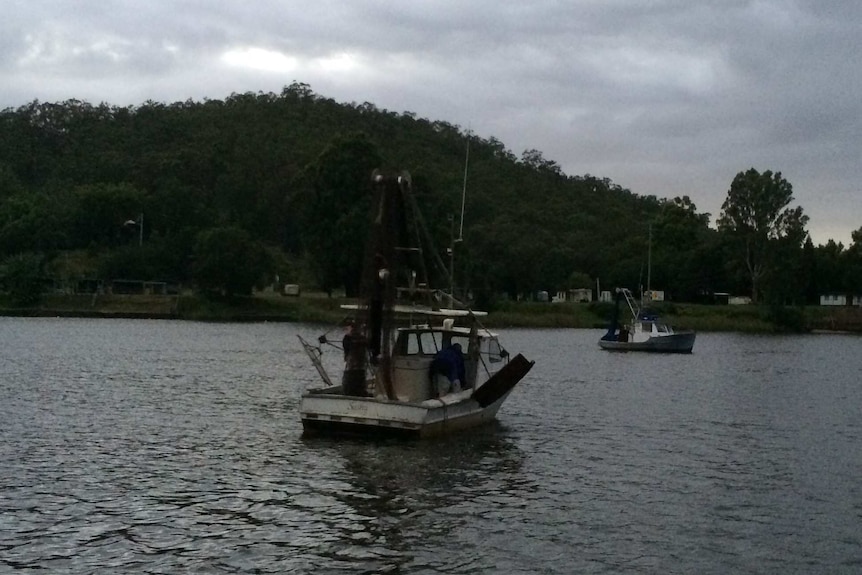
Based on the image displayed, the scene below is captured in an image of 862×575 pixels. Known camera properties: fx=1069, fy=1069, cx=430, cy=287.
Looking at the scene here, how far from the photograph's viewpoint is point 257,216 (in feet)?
511

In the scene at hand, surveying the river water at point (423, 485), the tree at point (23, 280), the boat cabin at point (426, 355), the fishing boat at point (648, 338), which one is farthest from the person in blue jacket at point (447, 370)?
the tree at point (23, 280)

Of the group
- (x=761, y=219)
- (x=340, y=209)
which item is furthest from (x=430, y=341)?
(x=761, y=219)

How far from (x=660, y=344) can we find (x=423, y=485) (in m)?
61.4

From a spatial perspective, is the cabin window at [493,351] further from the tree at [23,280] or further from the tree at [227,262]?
the tree at [23,280]

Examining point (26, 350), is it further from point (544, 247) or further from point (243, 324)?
point (544, 247)

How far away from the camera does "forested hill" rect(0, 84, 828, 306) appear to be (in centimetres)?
11869

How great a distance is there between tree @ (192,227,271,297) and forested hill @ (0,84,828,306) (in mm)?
222

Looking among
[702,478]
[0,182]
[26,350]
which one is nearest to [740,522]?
[702,478]

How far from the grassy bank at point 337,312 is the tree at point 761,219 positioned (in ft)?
31.6

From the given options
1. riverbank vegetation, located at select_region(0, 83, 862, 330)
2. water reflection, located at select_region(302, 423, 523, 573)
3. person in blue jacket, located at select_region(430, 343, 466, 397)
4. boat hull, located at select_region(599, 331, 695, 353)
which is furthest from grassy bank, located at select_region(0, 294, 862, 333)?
water reflection, located at select_region(302, 423, 523, 573)

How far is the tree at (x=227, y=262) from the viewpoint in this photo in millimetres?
114062

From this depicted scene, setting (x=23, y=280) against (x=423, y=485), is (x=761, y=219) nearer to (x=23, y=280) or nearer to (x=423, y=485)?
(x=23, y=280)

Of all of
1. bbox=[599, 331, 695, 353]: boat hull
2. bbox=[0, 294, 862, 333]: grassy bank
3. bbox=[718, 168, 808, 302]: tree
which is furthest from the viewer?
bbox=[718, 168, 808, 302]: tree

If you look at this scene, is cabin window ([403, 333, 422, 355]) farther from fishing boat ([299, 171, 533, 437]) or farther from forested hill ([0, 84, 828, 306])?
forested hill ([0, 84, 828, 306])
